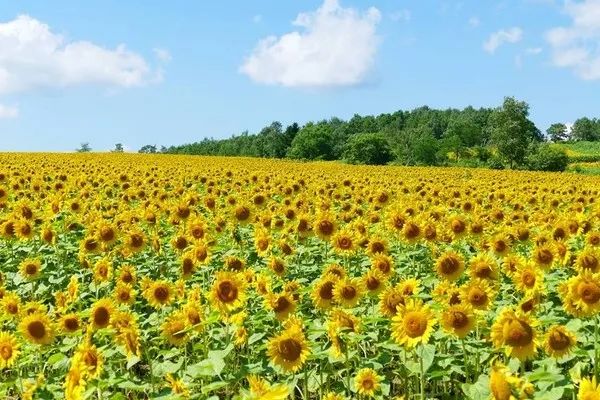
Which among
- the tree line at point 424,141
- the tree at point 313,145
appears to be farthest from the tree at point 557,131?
the tree at point 313,145

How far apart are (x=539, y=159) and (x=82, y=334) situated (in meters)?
67.0

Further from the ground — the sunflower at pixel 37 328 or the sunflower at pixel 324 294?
the sunflower at pixel 324 294

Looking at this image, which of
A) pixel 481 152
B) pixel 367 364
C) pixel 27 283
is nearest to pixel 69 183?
pixel 27 283

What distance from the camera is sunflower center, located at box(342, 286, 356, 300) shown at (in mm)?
5609

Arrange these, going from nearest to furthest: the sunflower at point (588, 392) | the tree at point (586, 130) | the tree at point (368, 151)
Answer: the sunflower at point (588, 392) < the tree at point (368, 151) < the tree at point (586, 130)

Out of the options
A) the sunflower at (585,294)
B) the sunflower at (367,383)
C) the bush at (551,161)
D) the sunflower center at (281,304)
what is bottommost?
the bush at (551,161)

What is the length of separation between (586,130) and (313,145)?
95856 millimetres

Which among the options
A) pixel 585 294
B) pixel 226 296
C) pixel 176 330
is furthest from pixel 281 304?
pixel 585 294

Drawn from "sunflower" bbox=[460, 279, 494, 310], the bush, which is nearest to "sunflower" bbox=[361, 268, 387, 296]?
"sunflower" bbox=[460, 279, 494, 310]

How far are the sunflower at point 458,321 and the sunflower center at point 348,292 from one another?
1.07m

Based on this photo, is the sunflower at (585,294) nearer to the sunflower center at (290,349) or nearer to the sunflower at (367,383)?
the sunflower at (367,383)

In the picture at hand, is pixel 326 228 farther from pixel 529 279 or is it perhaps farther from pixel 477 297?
pixel 477 297

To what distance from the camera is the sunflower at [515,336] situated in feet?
13.7

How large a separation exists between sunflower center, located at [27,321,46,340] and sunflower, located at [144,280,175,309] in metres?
0.98
